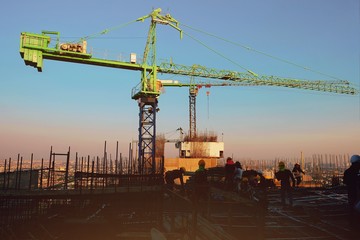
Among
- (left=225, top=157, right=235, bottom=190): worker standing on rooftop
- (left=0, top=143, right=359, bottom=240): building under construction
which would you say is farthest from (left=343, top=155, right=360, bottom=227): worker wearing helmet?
(left=225, top=157, right=235, bottom=190): worker standing on rooftop

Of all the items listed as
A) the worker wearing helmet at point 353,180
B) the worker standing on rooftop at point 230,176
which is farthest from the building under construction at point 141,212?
the worker wearing helmet at point 353,180

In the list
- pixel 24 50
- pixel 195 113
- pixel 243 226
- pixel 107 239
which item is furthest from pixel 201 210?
pixel 195 113

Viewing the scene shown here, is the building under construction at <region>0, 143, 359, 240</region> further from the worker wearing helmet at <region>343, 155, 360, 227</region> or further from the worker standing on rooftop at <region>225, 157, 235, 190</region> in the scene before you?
the worker wearing helmet at <region>343, 155, 360, 227</region>

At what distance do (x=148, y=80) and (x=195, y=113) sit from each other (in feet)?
75.3

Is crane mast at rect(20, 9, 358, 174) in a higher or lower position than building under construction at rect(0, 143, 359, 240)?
higher

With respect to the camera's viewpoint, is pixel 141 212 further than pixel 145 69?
No

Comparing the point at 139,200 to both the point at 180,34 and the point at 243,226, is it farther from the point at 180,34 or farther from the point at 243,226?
the point at 180,34

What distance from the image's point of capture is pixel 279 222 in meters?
9.63

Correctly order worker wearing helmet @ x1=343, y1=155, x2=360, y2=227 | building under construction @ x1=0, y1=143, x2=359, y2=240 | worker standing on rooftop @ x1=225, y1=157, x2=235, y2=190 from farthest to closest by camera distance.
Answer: worker standing on rooftop @ x1=225, y1=157, x2=235, y2=190
building under construction @ x1=0, y1=143, x2=359, y2=240
worker wearing helmet @ x1=343, y1=155, x2=360, y2=227

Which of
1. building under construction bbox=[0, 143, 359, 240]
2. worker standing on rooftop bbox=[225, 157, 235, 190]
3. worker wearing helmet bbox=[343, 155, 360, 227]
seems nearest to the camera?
worker wearing helmet bbox=[343, 155, 360, 227]

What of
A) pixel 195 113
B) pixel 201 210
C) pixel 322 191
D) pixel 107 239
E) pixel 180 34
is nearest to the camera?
pixel 201 210

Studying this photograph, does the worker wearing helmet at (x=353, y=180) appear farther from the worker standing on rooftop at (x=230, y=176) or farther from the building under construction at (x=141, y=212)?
the worker standing on rooftop at (x=230, y=176)

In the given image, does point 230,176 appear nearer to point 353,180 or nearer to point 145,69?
point 353,180

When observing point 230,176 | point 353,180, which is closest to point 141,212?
point 230,176
